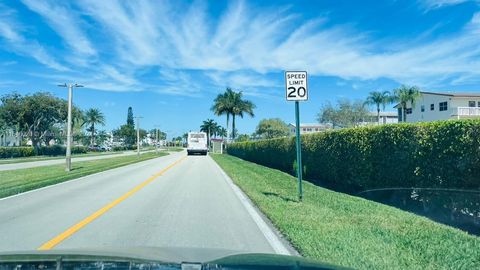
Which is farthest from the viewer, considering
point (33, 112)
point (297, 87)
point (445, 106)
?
point (33, 112)

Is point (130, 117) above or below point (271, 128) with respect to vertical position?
above

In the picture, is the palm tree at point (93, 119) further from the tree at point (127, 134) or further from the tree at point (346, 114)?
the tree at point (346, 114)

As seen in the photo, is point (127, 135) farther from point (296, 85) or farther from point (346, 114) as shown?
point (296, 85)

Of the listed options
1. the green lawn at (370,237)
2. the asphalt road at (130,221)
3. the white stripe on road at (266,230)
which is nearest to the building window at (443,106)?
the asphalt road at (130,221)

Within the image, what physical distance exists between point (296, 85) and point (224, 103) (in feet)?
225

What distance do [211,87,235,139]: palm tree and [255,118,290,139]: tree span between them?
29.8 m

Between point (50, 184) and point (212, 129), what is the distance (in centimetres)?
14183

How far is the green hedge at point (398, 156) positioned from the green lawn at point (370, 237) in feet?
4.05

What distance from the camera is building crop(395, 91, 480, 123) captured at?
50.8 metres

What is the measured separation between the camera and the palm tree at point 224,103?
8156cm

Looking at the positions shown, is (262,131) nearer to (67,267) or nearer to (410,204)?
(410,204)

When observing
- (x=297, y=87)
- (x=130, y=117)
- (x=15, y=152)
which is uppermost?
(x=130, y=117)

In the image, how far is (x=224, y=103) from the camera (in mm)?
81500

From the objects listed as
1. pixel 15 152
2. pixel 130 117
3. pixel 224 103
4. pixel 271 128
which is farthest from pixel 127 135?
pixel 15 152
